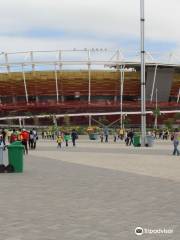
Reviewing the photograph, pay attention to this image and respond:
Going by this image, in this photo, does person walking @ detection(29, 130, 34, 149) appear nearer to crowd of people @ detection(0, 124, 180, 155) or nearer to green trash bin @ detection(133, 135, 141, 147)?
crowd of people @ detection(0, 124, 180, 155)

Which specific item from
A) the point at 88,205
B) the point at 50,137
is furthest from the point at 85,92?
Result: the point at 88,205

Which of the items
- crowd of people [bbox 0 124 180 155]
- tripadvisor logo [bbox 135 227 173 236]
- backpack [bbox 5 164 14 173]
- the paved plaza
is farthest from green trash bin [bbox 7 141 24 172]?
tripadvisor logo [bbox 135 227 173 236]

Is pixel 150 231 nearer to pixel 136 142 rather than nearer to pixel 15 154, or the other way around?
pixel 15 154

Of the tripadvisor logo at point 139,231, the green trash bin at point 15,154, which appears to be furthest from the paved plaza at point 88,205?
the green trash bin at point 15,154

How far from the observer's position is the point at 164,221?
8.28 metres

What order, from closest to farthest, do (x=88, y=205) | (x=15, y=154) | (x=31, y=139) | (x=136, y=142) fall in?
1. (x=88, y=205)
2. (x=15, y=154)
3. (x=31, y=139)
4. (x=136, y=142)

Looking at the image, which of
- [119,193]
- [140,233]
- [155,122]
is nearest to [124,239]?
[140,233]

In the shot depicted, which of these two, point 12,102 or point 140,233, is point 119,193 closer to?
point 140,233

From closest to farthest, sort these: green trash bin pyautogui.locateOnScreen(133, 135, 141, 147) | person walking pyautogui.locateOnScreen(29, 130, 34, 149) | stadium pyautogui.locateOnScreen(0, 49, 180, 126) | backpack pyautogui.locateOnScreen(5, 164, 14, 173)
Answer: backpack pyautogui.locateOnScreen(5, 164, 14, 173), person walking pyautogui.locateOnScreen(29, 130, 34, 149), green trash bin pyautogui.locateOnScreen(133, 135, 141, 147), stadium pyautogui.locateOnScreen(0, 49, 180, 126)

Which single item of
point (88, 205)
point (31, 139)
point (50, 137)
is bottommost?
point (50, 137)

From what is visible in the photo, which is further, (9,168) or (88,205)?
(9,168)

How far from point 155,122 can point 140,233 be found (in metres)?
88.5

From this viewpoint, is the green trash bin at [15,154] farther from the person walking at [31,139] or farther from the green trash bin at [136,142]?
the green trash bin at [136,142]

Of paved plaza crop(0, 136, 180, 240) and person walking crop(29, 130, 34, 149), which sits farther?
person walking crop(29, 130, 34, 149)
